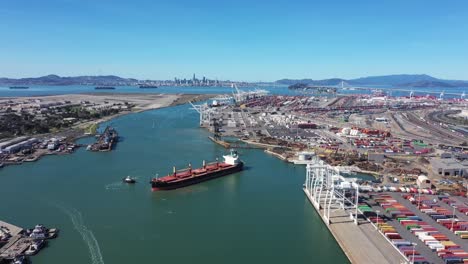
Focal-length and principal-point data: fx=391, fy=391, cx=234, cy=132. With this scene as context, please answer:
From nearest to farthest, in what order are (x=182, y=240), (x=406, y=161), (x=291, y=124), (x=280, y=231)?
(x=182, y=240) → (x=280, y=231) → (x=406, y=161) → (x=291, y=124)

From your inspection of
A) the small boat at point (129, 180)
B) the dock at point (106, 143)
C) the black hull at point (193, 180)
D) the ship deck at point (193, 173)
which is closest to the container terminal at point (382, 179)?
the black hull at point (193, 180)

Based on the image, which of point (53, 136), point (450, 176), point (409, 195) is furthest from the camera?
point (53, 136)

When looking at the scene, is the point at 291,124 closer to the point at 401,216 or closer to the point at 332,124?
the point at 332,124

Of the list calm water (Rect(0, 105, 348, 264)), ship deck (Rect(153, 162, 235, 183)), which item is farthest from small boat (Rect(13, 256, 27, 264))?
ship deck (Rect(153, 162, 235, 183))

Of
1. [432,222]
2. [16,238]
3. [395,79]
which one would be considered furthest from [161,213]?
[395,79]

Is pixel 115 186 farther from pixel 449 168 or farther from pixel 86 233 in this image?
pixel 449 168

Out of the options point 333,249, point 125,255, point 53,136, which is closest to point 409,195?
point 333,249

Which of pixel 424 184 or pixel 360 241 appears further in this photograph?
pixel 424 184
